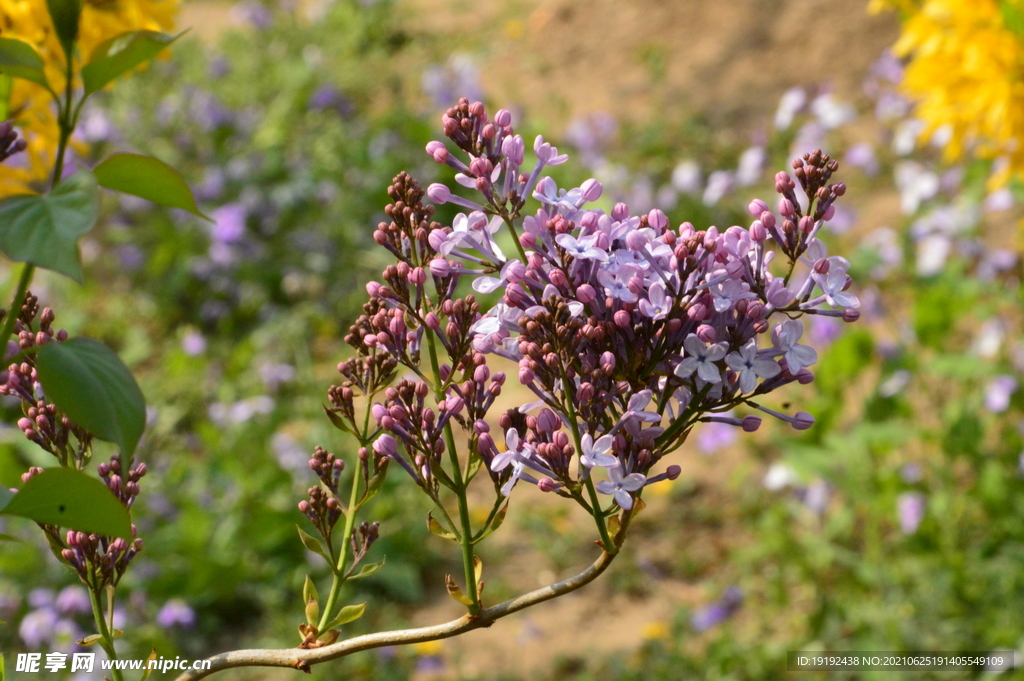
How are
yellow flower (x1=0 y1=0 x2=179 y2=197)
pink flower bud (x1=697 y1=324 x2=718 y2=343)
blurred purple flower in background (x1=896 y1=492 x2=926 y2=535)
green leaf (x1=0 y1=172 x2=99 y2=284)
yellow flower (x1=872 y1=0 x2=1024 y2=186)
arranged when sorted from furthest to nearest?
blurred purple flower in background (x1=896 y1=492 x2=926 y2=535), yellow flower (x1=872 y1=0 x2=1024 y2=186), yellow flower (x1=0 y1=0 x2=179 y2=197), pink flower bud (x1=697 y1=324 x2=718 y2=343), green leaf (x1=0 y1=172 x2=99 y2=284)

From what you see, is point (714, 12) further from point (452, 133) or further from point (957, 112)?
point (452, 133)

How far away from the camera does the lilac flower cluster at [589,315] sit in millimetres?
619

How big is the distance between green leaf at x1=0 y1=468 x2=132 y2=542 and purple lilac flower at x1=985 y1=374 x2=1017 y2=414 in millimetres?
2598

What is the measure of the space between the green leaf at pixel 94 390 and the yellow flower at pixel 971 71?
183cm

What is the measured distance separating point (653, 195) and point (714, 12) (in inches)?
74.6

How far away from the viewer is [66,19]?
0.49 metres

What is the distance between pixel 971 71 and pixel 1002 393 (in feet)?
3.34

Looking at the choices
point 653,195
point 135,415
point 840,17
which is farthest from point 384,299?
point 840,17

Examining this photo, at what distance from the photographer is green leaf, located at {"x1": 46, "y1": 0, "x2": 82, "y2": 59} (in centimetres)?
48

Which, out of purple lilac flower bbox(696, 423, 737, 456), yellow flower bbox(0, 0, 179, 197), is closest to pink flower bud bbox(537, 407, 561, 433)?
yellow flower bbox(0, 0, 179, 197)

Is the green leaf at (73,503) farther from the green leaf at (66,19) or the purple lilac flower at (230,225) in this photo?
the purple lilac flower at (230,225)

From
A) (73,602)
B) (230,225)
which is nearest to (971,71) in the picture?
(73,602)

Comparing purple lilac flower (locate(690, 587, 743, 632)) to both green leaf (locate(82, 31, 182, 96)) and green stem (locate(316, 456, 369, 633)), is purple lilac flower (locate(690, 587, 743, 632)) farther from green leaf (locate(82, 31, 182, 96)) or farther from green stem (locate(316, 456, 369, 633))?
green leaf (locate(82, 31, 182, 96))

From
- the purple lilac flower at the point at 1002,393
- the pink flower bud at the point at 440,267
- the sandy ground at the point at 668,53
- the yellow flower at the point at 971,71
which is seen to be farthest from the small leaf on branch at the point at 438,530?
the sandy ground at the point at 668,53
